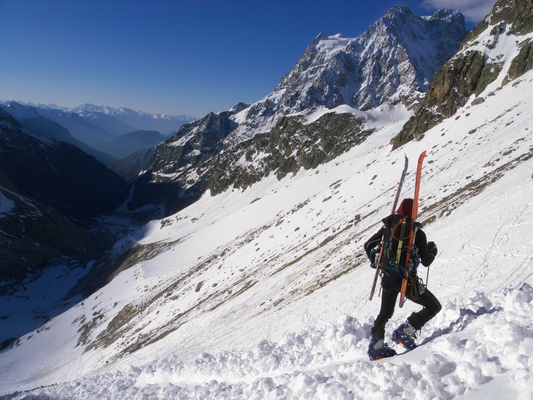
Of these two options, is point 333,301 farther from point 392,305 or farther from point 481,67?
point 481,67

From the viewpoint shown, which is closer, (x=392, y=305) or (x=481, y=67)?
(x=392, y=305)

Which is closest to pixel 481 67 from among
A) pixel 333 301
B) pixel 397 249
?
pixel 333 301

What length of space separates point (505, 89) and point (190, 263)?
5054cm

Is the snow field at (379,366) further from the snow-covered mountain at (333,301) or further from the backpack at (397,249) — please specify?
the backpack at (397,249)

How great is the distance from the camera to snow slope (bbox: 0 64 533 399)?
5477 mm

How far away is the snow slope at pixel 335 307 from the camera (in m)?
5.48

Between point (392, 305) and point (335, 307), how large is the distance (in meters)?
7.22

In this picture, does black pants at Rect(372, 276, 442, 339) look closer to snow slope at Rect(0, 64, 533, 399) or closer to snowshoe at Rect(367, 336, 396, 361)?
snowshoe at Rect(367, 336, 396, 361)

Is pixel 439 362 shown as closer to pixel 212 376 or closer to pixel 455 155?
pixel 212 376

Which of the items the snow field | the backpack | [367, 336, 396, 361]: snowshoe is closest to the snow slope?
the snow field

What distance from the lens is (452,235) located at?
1506 centimetres

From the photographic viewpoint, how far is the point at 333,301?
46.9ft

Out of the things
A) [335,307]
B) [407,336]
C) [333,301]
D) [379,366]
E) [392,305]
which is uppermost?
[392,305]

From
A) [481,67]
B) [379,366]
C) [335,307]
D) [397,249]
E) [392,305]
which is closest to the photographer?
[379,366]
